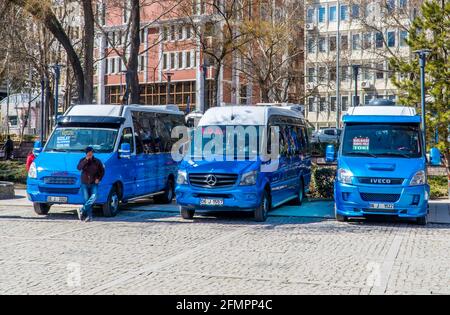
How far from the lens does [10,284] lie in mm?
8930

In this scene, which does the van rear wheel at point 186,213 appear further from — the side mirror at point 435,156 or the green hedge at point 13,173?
the green hedge at point 13,173

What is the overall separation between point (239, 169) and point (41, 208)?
5383mm

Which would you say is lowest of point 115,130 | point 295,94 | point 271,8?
point 115,130

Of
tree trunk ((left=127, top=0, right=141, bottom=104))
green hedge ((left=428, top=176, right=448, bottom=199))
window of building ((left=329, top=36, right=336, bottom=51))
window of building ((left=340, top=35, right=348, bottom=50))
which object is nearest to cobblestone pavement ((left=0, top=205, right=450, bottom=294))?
green hedge ((left=428, top=176, right=448, bottom=199))

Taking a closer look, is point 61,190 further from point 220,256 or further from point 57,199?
point 220,256

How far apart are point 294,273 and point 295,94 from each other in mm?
47015

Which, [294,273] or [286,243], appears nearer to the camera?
[294,273]

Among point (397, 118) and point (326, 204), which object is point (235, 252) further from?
point (326, 204)

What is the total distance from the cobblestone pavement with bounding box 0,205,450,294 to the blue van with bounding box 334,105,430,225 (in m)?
0.50

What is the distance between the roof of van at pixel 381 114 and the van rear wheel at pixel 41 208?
7771 millimetres

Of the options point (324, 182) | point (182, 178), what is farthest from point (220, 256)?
point (324, 182)

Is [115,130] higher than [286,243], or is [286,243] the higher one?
[115,130]

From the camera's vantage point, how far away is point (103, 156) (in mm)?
18016
